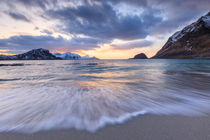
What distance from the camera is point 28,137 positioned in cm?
228

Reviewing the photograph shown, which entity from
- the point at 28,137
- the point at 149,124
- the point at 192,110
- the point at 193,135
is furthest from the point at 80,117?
the point at 192,110

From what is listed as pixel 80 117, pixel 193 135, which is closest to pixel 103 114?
pixel 80 117

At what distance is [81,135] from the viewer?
2.28 metres

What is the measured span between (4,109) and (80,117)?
3.23 metres

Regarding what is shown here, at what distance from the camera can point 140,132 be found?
2.32 m

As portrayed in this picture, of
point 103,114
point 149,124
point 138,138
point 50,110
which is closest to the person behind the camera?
point 138,138

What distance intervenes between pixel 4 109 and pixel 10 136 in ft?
7.26

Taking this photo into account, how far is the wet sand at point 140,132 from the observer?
2.16 meters

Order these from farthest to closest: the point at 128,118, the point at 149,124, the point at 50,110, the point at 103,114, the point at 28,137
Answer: the point at 50,110 → the point at 103,114 → the point at 128,118 → the point at 149,124 → the point at 28,137

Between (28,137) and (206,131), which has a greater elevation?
(206,131)

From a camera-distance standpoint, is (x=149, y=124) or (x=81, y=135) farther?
(x=149, y=124)

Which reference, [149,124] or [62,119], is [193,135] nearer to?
[149,124]

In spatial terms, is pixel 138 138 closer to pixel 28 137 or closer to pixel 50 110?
pixel 28 137

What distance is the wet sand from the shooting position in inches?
85.2
